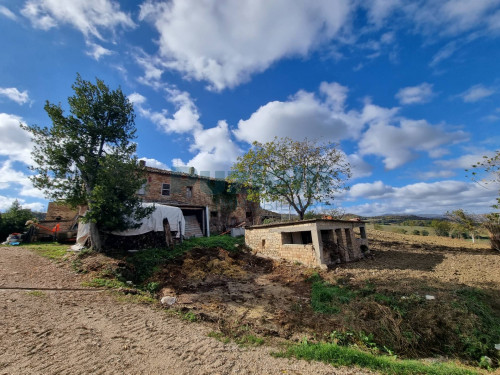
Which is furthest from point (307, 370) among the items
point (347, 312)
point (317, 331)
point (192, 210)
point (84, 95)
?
point (192, 210)

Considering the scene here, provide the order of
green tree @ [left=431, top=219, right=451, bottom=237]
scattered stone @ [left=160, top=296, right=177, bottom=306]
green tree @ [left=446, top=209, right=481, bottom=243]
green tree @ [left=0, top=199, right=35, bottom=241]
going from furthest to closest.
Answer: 1. green tree @ [left=431, top=219, right=451, bottom=237]
2. green tree @ [left=0, top=199, right=35, bottom=241]
3. green tree @ [left=446, top=209, right=481, bottom=243]
4. scattered stone @ [left=160, top=296, right=177, bottom=306]

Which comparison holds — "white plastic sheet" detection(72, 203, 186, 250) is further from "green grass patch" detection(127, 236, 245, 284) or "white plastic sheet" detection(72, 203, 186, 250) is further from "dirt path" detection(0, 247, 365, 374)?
"dirt path" detection(0, 247, 365, 374)

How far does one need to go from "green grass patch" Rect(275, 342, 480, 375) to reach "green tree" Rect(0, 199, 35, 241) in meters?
26.0

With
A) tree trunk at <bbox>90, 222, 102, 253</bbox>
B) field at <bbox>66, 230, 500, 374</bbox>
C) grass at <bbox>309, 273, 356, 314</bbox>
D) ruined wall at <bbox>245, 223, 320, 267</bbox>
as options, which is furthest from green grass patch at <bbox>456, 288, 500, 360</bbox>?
tree trunk at <bbox>90, 222, 102, 253</bbox>

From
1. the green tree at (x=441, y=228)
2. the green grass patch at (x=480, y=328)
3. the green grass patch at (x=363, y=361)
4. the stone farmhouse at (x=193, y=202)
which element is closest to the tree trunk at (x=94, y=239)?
the stone farmhouse at (x=193, y=202)

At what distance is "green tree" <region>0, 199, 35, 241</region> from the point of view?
18.3 metres

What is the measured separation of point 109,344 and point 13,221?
2399 cm

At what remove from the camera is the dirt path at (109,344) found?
123 inches

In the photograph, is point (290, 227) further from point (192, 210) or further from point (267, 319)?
point (192, 210)

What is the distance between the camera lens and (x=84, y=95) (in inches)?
427

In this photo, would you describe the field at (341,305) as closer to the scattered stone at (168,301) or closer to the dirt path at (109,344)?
the scattered stone at (168,301)

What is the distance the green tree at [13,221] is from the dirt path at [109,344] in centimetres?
1924

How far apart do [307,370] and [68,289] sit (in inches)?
281

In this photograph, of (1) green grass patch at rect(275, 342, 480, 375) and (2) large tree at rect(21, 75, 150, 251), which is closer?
(1) green grass patch at rect(275, 342, 480, 375)
